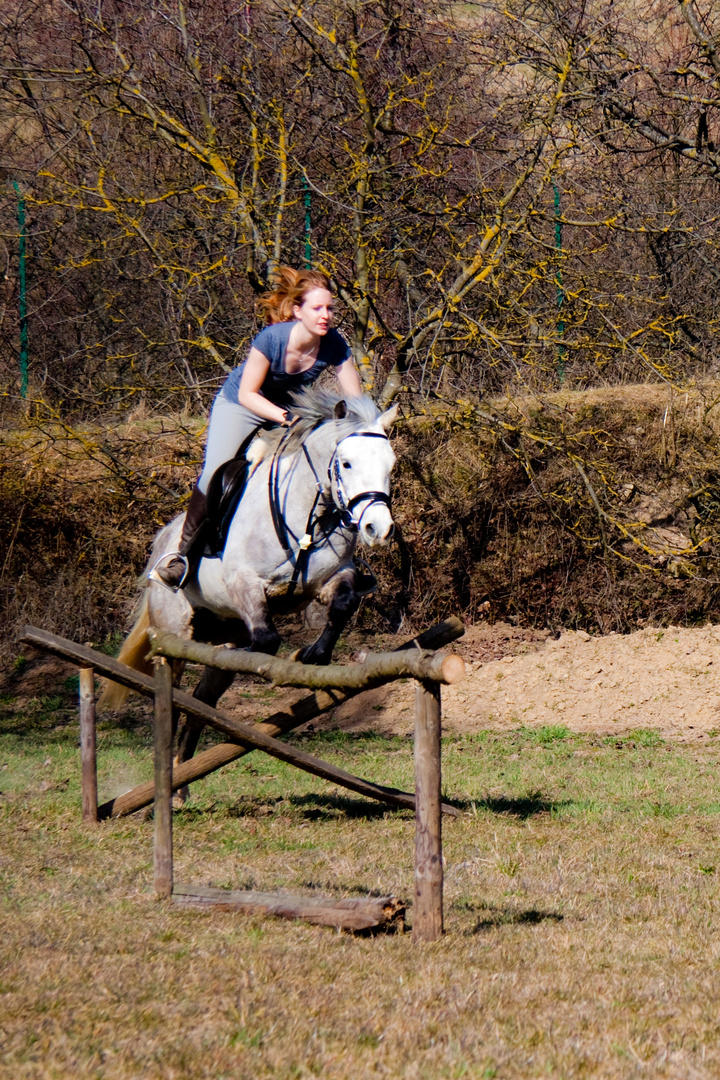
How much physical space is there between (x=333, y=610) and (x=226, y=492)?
106 cm

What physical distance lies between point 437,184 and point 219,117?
266cm

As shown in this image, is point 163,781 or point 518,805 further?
point 518,805

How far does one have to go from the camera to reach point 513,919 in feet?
16.9

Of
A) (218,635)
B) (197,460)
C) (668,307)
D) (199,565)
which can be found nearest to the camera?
(199,565)

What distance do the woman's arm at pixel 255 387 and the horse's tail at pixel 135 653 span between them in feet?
6.76

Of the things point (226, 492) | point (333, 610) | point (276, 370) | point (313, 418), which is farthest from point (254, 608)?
point (276, 370)

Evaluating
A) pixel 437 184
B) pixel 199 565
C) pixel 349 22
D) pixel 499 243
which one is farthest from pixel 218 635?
pixel 349 22

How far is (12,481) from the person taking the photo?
13.0 metres

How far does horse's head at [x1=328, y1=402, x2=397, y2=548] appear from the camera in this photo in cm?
558

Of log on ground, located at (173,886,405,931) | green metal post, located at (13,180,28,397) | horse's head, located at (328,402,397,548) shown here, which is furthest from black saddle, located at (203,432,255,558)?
green metal post, located at (13,180,28,397)

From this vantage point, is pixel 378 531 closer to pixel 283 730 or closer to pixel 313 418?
pixel 313 418

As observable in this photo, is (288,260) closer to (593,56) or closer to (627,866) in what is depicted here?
(593,56)

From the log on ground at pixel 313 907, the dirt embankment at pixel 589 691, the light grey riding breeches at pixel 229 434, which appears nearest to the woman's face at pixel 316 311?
the light grey riding breeches at pixel 229 434

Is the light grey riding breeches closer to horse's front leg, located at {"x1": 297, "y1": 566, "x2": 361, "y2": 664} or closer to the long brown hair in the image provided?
the long brown hair
